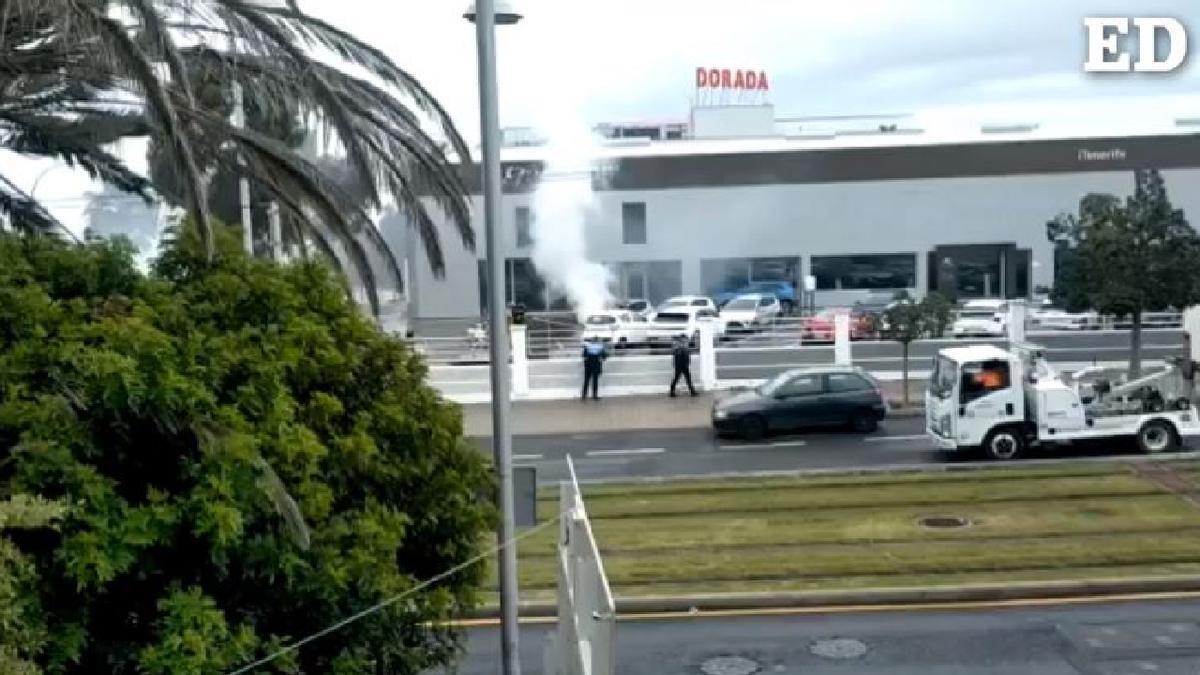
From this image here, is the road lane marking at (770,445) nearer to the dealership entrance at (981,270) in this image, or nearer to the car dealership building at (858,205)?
the car dealership building at (858,205)

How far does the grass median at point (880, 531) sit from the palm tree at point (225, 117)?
16.1 ft

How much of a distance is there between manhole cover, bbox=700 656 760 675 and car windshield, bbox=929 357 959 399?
10422mm

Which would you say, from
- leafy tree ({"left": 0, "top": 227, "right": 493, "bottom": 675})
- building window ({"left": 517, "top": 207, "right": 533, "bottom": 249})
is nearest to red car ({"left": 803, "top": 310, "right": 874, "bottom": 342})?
building window ({"left": 517, "top": 207, "right": 533, "bottom": 249})

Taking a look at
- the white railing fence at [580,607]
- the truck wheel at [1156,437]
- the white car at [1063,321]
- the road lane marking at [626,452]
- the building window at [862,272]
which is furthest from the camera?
the building window at [862,272]

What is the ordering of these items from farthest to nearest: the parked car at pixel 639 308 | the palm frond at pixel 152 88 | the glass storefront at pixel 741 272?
the glass storefront at pixel 741 272, the parked car at pixel 639 308, the palm frond at pixel 152 88

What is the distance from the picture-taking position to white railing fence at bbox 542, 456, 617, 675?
566 cm

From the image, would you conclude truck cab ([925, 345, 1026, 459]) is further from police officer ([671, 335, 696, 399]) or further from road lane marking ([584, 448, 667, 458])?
police officer ([671, 335, 696, 399])

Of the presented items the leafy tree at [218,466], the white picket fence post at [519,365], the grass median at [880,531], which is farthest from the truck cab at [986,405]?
the leafy tree at [218,466]

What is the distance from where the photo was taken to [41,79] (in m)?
9.55

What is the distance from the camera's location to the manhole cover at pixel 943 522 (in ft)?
53.8

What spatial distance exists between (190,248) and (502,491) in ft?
7.72

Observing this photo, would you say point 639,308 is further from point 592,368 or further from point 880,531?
point 880,531

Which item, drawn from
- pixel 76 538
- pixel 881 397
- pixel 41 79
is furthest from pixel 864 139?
pixel 76 538

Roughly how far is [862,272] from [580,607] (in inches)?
Answer: 2148
